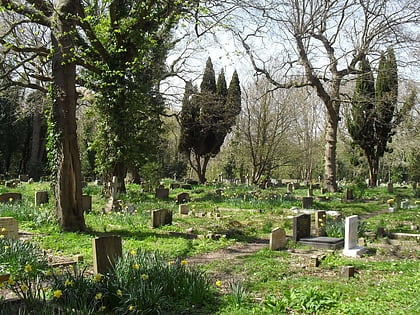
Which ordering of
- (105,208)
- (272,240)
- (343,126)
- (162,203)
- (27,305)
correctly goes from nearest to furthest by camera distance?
(27,305) → (272,240) → (105,208) → (162,203) → (343,126)

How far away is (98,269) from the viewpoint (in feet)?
19.2

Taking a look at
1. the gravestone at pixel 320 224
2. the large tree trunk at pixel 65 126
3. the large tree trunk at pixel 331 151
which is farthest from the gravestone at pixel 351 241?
the large tree trunk at pixel 331 151

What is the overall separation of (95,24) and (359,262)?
1376 cm

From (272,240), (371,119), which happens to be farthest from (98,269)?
(371,119)

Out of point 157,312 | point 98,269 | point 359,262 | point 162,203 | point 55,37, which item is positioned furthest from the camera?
point 162,203

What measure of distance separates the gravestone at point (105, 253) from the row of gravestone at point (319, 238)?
4.39 meters

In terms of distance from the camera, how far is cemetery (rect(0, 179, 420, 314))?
567 centimetres

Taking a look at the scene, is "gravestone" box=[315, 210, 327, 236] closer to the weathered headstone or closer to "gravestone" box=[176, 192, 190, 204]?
the weathered headstone

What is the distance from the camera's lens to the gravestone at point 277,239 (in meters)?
9.61

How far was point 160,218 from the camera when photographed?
40.2ft

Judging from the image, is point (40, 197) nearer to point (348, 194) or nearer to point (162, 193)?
point (162, 193)

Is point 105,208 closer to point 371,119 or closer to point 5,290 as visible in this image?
point 5,290

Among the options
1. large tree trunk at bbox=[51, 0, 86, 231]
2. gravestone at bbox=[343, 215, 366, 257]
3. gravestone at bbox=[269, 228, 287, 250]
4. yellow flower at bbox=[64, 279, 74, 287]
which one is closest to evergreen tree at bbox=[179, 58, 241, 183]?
large tree trunk at bbox=[51, 0, 86, 231]

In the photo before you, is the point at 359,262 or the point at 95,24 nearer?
the point at 359,262
